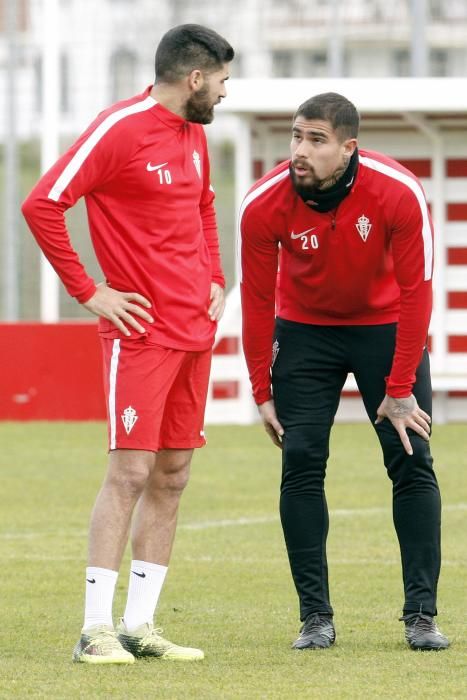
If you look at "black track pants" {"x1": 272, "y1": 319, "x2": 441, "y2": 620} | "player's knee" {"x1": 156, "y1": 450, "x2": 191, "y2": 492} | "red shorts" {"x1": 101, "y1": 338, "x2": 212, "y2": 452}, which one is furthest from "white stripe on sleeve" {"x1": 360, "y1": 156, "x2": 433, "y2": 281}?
"player's knee" {"x1": 156, "y1": 450, "x2": 191, "y2": 492}

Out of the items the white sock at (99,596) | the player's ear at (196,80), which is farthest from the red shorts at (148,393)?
the player's ear at (196,80)

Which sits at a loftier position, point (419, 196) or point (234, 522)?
point (419, 196)

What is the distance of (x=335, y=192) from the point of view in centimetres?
591

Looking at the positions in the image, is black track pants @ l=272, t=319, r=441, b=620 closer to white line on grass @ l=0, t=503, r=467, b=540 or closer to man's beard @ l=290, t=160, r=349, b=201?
man's beard @ l=290, t=160, r=349, b=201

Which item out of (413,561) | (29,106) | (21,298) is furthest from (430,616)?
(29,106)

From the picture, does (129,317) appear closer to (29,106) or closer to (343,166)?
(343,166)

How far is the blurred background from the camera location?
16.3 m

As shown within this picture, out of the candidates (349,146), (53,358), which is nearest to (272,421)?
(349,146)

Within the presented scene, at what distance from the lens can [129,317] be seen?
5738 mm

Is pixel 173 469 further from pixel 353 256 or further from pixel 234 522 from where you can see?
pixel 234 522

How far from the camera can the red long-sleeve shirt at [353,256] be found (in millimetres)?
5926

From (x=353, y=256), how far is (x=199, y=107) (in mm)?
746

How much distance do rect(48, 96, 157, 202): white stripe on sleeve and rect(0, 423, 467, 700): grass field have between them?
1.55 metres

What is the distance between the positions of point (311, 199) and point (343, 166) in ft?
0.51
